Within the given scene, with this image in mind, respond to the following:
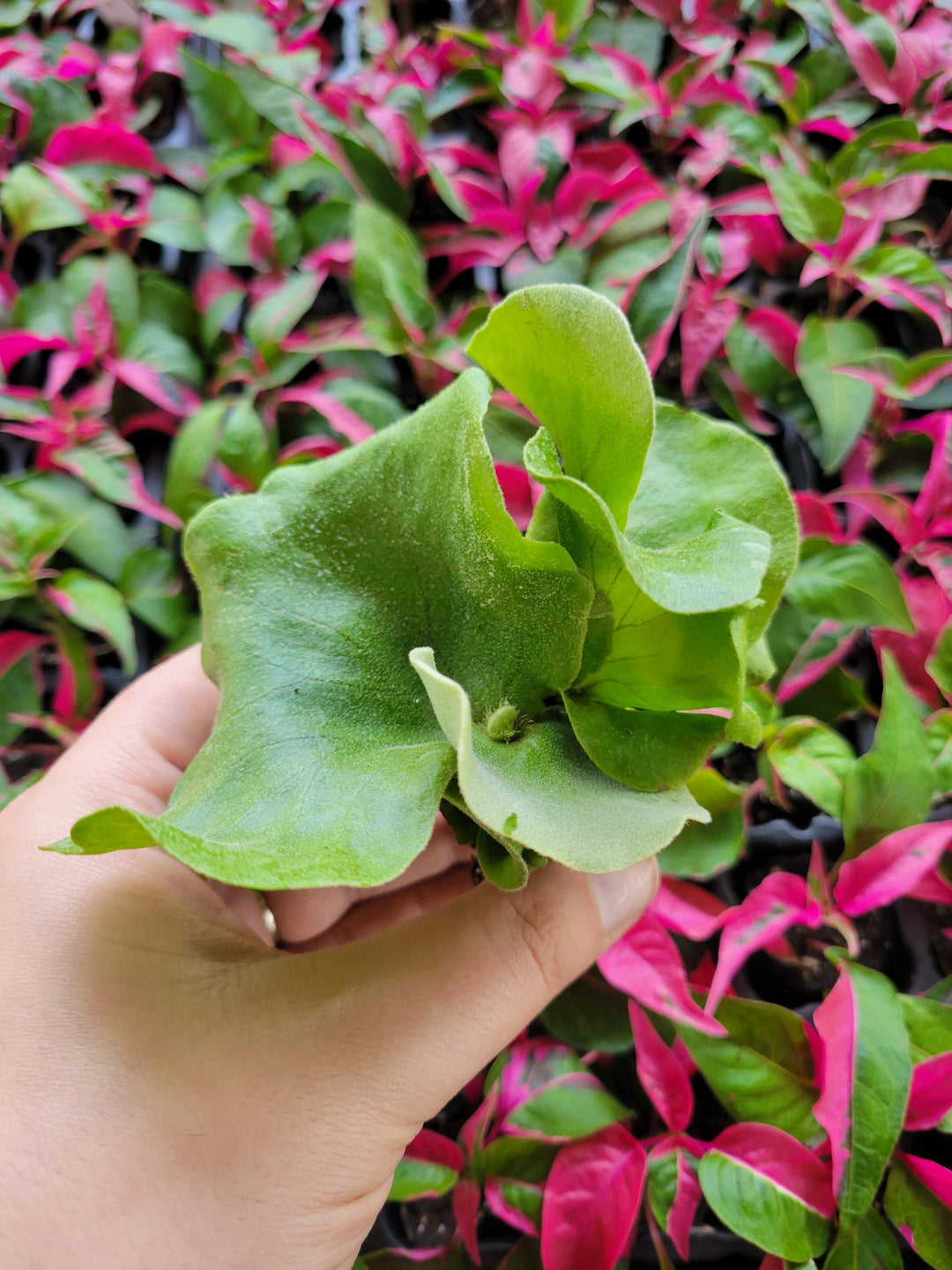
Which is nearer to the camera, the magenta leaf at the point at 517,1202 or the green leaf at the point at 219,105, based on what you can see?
the magenta leaf at the point at 517,1202

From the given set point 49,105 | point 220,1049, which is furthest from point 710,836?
point 49,105

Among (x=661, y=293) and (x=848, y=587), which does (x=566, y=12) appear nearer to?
(x=661, y=293)

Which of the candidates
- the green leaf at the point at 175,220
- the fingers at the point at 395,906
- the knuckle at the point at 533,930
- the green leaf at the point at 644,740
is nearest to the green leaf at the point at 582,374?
the green leaf at the point at 644,740

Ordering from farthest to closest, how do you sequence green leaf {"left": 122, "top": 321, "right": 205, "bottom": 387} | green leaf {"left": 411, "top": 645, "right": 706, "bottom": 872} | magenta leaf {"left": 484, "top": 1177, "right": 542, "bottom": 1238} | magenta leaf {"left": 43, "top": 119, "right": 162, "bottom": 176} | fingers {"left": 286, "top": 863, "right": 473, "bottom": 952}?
magenta leaf {"left": 43, "top": 119, "right": 162, "bottom": 176} → green leaf {"left": 122, "top": 321, "right": 205, "bottom": 387} → fingers {"left": 286, "top": 863, "right": 473, "bottom": 952} → magenta leaf {"left": 484, "top": 1177, "right": 542, "bottom": 1238} → green leaf {"left": 411, "top": 645, "right": 706, "bottom": 872}

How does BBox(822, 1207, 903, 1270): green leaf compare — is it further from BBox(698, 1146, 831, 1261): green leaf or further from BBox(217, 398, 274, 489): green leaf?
BBox(217, 398, 274, 489): green leaf

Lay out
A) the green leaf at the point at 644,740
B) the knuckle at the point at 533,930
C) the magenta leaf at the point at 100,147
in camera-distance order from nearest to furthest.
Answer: the green leaf at the point at 644,740
the knuckle at the point at 533,930
the magenta leaf at the point at 100,147

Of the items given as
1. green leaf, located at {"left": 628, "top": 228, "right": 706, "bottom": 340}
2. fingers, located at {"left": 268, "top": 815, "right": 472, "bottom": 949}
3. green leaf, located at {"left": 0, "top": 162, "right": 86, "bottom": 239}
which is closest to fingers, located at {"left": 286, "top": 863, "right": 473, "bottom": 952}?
fingers, located at {"left": 268, "top": 815, "right": 472, "bottom": 949}

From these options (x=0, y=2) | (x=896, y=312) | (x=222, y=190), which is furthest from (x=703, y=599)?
(x=0, y=2)

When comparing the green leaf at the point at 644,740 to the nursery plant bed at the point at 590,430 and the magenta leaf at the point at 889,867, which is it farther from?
the magenta leaf at the point at 889,867
